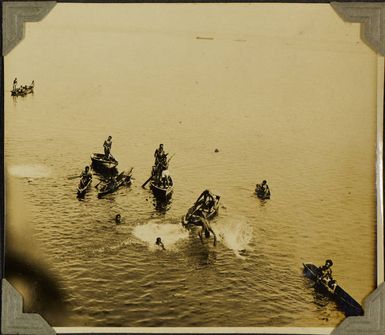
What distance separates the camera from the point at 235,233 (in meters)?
2.12

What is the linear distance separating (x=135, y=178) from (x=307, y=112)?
76 centimetres

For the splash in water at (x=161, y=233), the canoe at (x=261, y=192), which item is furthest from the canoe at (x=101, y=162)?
the canoe at (x=261, y=192)

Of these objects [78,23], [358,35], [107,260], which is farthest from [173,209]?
[358,35]

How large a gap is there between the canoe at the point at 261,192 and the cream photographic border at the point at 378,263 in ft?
1.48

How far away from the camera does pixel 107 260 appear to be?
2127mm

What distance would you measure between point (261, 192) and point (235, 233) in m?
0.20

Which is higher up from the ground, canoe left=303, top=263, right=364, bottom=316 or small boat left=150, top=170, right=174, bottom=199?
small boat left=150, top=170, right=174, bottom=199

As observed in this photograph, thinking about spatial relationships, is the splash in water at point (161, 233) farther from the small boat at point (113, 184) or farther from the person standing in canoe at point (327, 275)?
the person standing in canoe at point (327, 275)

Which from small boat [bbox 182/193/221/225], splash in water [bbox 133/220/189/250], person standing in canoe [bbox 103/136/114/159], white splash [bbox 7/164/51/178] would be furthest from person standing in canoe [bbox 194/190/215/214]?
white splash [bbox 7/164/51/178]

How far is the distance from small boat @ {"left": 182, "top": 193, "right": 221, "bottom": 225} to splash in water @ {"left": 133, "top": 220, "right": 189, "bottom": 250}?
0.04 m

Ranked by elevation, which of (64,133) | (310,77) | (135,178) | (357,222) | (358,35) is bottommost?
(357,222)

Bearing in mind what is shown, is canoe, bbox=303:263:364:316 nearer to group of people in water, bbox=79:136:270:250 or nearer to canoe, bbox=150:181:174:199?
group of people in water, bbox=79:136:270:250

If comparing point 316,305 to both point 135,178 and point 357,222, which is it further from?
point 135,178

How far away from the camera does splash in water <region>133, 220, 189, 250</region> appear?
6.98 feet
